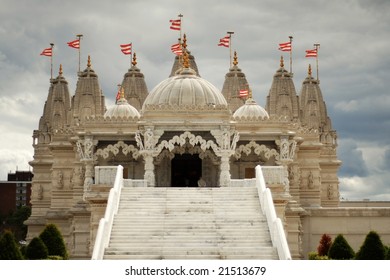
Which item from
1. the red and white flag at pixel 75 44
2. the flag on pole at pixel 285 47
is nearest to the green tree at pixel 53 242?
the red and white flag at pixel 75 44

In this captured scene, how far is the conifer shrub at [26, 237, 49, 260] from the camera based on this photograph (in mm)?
32156

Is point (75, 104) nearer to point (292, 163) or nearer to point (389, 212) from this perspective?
point (292, 163)

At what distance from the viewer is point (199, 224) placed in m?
34.6

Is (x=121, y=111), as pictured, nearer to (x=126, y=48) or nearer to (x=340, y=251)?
(x=126, y=48)

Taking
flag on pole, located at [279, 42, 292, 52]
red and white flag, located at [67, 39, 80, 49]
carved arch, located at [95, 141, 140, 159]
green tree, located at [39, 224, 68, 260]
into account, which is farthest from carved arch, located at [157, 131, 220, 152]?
red and white flag, located at [67, 39, 80, 49]

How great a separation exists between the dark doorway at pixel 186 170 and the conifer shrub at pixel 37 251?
15847 millimetres

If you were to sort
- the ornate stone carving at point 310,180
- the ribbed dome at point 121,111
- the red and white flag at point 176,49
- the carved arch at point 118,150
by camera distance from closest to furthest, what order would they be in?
1. the carved arch at point 118,150
2. the ribbed dome at point 121,111
3. the ornate stone carving at point 310,180
4. the red and white flag at point 176,49

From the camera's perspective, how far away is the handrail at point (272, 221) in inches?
1226

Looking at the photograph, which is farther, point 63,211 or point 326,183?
point 326,183

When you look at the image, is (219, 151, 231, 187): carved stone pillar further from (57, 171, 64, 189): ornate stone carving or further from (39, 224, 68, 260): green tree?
(57, 171, 64, 189): ornate stone carving

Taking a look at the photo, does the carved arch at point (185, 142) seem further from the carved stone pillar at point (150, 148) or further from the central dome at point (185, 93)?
the central dome at point (185, 93)
